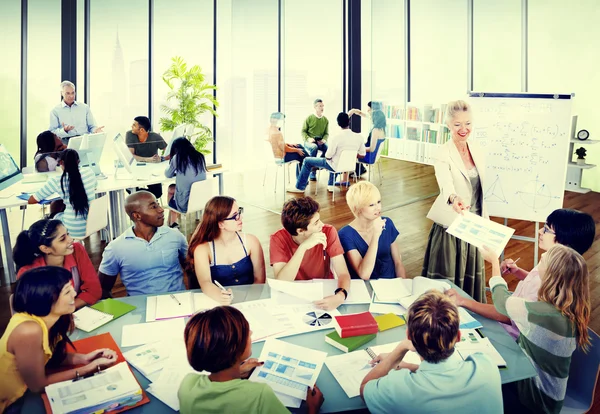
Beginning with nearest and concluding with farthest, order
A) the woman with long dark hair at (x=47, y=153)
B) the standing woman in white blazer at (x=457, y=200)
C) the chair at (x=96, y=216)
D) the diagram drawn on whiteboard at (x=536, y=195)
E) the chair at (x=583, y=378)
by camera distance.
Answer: the chair at (x=583, y=378), the standing woman in white blazer at (x=457, y=200), the diagram drawn on whiteboard at (x=536, y=195), the chair at (x=96, y=216), the woman with long dark hair at (x=47, y=153)

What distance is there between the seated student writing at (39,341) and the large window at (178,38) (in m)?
7.43

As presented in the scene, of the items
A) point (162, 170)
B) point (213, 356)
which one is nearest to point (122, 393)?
point (213, 356)

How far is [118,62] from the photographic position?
30.8 feet

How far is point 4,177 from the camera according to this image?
530 centimetres

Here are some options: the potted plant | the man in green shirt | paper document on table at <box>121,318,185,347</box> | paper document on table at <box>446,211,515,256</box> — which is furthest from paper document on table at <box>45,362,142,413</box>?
the potted plant

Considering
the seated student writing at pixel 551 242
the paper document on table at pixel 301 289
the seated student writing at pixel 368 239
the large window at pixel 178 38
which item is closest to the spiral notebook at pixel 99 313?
the paper document on table at pixel 301 289

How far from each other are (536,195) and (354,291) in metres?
2.32

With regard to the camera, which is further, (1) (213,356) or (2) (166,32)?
(2) (166,32)

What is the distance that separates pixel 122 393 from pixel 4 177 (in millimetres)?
3767

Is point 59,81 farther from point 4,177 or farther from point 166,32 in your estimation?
point 4,177

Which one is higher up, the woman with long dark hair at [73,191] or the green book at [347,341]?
the woman with long dark hair at [73,191]

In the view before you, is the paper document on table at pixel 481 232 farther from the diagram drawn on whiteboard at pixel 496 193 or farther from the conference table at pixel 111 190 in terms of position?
the conference table at pixel 111 190

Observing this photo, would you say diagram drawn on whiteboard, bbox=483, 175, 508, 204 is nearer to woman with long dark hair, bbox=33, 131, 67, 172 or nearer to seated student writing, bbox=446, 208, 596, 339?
seated student writing, bbox=446, 208, 596, 339

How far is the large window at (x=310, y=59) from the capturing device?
8.02 meters
